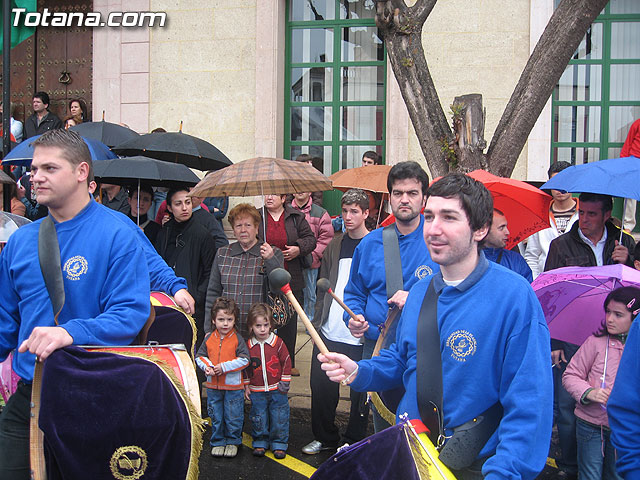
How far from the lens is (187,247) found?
21.2 feet

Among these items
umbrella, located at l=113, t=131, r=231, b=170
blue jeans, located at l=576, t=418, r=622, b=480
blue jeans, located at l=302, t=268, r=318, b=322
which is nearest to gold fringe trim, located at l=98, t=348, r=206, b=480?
blue jeans, located at l=576, t=418, r=622, b=480

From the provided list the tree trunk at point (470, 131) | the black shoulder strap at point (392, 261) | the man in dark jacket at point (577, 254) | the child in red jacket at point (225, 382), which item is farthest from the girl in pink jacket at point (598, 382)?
the child in red jacket at point (225, 382)

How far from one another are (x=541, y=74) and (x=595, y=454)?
10.6ft

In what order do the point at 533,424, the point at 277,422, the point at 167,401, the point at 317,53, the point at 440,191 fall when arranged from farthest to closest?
the point at 317,53
the point at 277,422
the point at 167,401
the point at 440,191
the point at 533,424

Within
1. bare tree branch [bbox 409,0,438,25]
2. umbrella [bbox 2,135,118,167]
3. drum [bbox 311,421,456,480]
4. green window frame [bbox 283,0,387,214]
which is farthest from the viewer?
green window frame [bbox 283,0,387,214]

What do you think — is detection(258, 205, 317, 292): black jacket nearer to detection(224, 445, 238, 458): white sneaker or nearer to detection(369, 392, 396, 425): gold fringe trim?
detection(224, 445, 238, 458): white sneaker

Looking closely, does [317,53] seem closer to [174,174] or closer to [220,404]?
[174,174]

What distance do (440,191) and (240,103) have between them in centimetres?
822

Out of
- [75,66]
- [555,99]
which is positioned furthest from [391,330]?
[75,66]

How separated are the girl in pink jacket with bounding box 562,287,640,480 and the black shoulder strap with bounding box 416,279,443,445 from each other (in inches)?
82.5

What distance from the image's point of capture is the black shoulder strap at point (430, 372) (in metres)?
2.53

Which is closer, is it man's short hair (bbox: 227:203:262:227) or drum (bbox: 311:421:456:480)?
drum (bbox: 311:421:456:480)

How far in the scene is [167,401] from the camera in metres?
2.90

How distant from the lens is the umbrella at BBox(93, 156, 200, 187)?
6.14 meters
